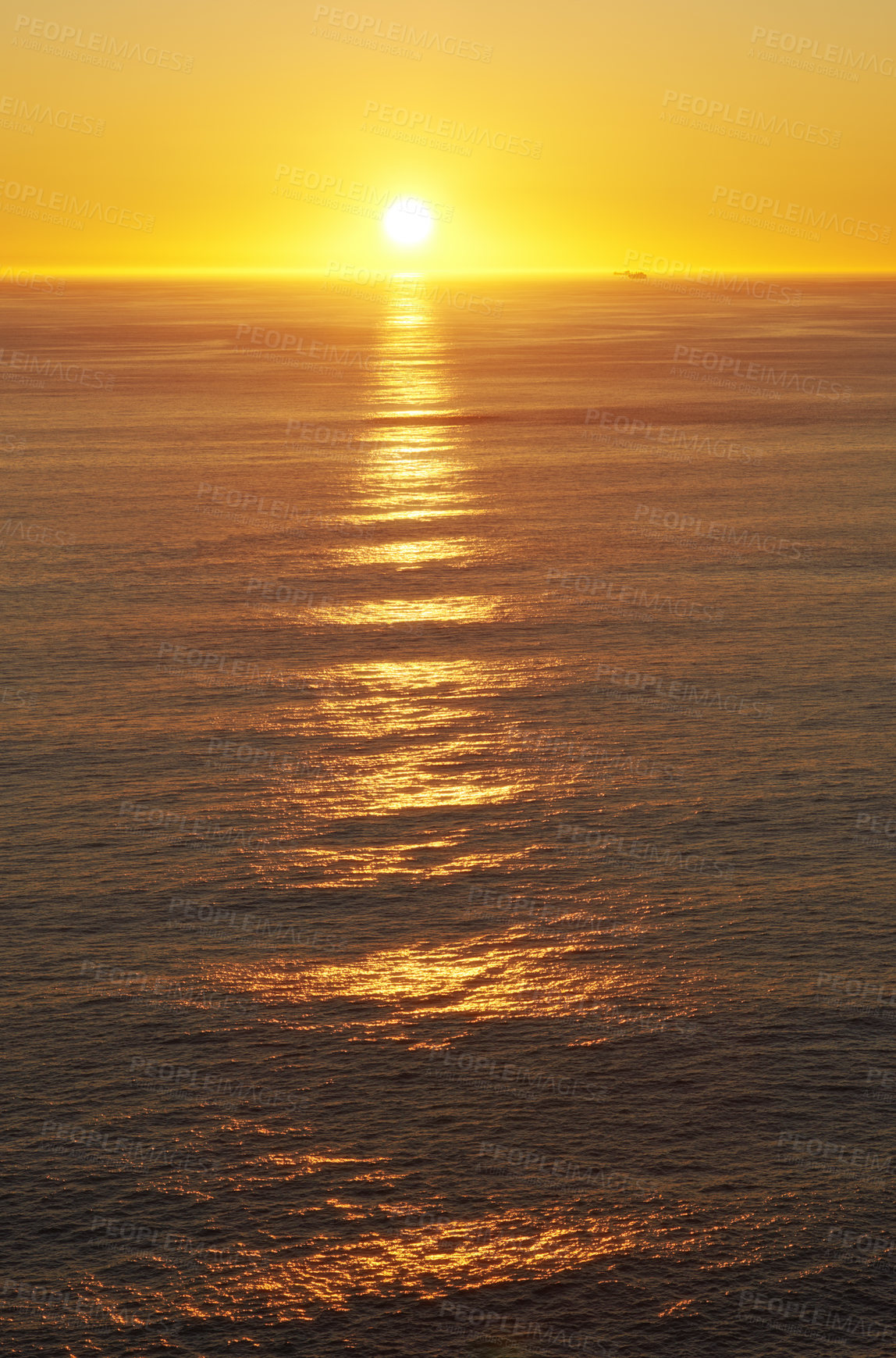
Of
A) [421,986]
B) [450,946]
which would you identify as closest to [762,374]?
[450,946]

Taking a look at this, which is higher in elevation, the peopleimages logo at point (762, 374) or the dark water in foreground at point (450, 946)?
the peopleimages logo at point (762, 374)

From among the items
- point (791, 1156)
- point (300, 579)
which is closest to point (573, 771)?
point (791, 1156)

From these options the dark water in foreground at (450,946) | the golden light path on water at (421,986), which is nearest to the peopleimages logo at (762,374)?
the dark water in foreground at (450,946)

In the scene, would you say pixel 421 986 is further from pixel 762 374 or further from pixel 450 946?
pixel 762 374

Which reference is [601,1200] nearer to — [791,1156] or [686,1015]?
[791,1156]

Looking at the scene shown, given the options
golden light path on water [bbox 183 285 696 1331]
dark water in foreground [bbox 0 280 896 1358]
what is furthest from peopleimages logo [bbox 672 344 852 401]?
golden light path on water [bbox 183 285 696 1331]

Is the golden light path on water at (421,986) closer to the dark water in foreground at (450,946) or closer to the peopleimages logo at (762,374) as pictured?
the dark water in foreground at (450,946)

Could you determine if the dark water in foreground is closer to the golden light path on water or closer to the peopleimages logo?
the golden light path on water

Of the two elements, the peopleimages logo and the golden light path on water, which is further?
the peopleimages logo
